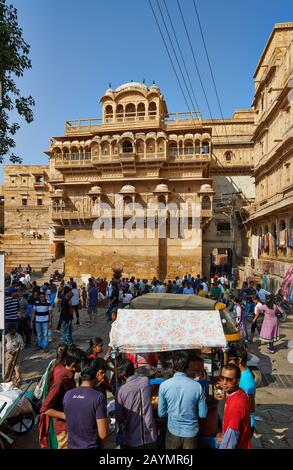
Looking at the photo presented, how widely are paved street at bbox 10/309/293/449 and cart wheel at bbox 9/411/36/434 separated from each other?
128mm

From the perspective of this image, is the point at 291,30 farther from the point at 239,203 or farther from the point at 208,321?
the point at 208,321

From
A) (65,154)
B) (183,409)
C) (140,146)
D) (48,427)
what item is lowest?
(48,427)

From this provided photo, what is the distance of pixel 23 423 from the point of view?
443 cm

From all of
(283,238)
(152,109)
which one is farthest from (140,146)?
(283,238)

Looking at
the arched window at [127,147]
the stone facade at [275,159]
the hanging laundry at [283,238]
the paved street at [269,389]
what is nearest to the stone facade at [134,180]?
the arched window at [127,147]

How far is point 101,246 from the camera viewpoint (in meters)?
27.6

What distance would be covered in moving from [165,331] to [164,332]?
19 mm

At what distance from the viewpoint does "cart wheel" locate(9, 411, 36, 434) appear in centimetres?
438

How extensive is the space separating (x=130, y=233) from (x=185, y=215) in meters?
5.11

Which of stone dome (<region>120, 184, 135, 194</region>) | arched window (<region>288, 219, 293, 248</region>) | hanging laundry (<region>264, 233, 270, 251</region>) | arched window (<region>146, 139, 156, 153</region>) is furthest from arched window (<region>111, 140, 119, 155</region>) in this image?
arched window (<region>288, 219, 293, 248</region>)

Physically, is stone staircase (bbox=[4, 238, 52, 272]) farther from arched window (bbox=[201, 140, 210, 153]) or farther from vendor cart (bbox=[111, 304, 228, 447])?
vendor cart (bbox=[111, 304, 228, 447])

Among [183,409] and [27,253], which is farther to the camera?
[27,253]

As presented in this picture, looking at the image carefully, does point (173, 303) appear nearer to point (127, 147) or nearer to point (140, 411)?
point (140, 411)
